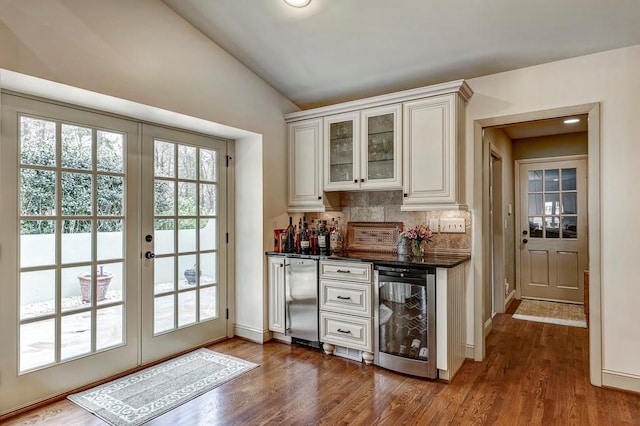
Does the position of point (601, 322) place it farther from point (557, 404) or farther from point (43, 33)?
point (43, 33)

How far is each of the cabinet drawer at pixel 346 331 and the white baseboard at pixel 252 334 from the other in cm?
65

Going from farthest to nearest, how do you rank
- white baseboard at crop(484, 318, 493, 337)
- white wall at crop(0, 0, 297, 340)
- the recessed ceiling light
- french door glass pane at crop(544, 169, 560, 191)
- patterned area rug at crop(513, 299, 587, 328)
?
french door glass pane at crop(544, 169, 560, 191) → patterned area rug at crop(513, 299, 587, 328) → white baseboard at crop(484, 318, 493, 337) → the recessed ceiling light → white wall at crop(0, 0, 297, 340)

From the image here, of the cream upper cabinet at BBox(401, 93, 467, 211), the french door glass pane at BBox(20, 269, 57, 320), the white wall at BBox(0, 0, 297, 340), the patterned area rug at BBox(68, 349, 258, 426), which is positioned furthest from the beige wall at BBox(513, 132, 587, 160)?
the french door glass pane at BBox(20, 269, 57, 320)

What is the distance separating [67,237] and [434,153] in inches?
112

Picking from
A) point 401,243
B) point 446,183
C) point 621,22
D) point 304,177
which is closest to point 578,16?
point 621,22

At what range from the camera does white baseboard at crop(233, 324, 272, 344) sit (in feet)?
12.1

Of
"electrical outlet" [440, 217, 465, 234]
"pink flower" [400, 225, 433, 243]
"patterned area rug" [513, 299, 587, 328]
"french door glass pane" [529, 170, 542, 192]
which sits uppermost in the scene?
"french door glass pane" [529, 170, 542, 192]

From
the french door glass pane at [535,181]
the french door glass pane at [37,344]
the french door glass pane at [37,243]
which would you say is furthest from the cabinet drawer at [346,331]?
the french door glass pane at [535,181]

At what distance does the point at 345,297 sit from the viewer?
3.22 meters

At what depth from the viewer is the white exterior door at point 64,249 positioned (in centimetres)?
238

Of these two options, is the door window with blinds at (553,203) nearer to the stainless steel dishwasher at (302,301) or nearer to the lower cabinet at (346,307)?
the lower cabinet at (346,307)

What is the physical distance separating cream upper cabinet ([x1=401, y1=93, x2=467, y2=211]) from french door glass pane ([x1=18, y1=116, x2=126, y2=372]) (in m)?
2.36

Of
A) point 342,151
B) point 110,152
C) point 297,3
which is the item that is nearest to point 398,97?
point 342,151

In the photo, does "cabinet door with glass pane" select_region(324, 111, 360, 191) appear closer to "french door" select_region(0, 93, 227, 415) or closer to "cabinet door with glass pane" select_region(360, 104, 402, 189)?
"cabinet door with glass pane" select_region(360, 104, 402, 189)
